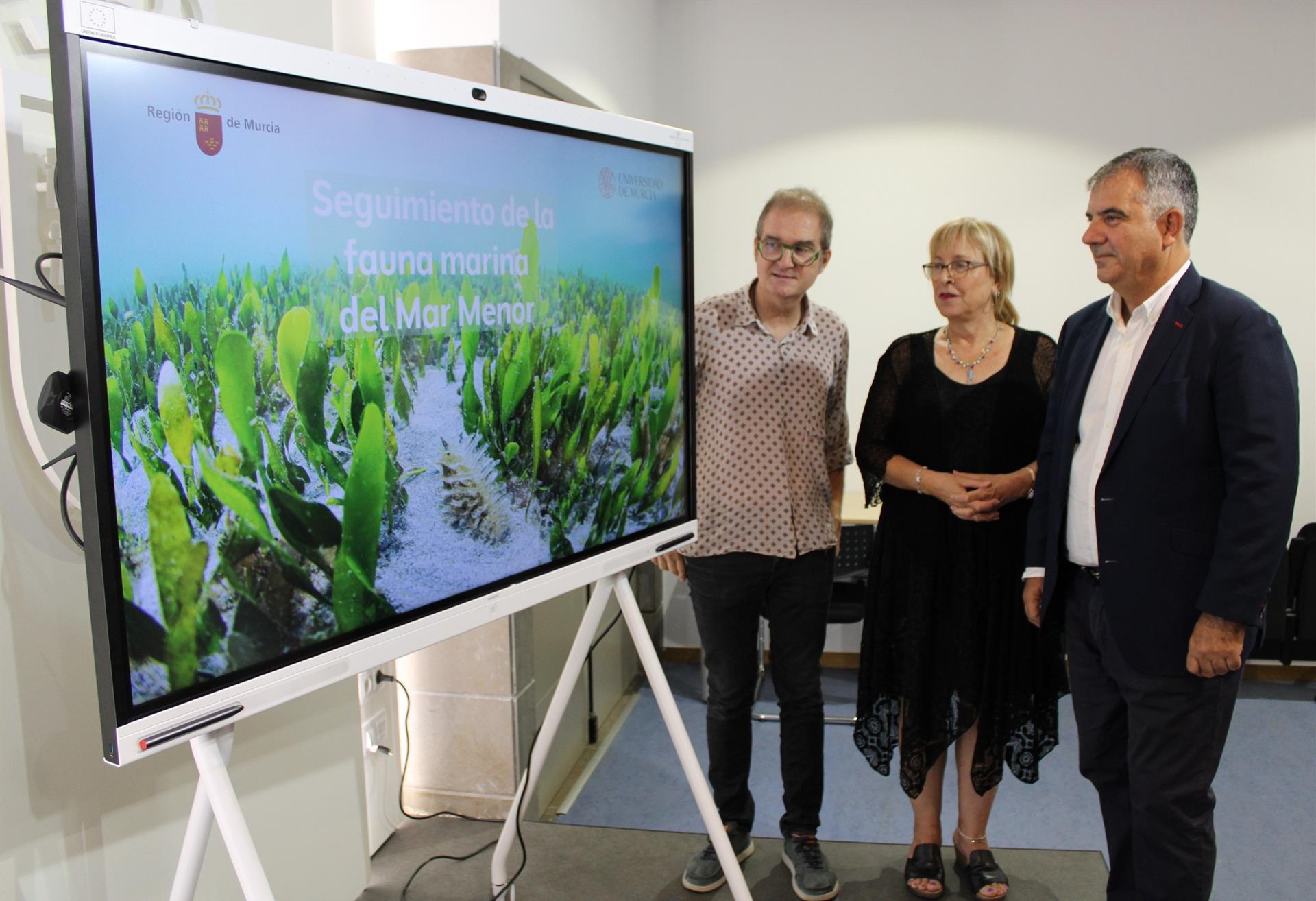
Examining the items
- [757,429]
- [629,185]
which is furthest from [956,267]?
[629,185]

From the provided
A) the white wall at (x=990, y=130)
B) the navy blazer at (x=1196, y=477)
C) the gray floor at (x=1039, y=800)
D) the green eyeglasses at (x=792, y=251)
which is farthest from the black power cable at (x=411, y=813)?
the white wall at (x=990, y=130)

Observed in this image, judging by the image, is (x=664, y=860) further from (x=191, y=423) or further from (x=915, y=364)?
(x=191, y=423)

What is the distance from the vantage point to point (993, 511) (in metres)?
2.15

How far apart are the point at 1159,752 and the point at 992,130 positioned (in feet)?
9.73

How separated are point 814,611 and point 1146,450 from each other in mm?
804

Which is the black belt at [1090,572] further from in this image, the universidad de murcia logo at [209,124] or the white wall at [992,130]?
the white wall at [992,130]

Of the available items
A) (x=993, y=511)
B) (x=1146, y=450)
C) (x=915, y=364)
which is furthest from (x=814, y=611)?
(x=1146, y=450)

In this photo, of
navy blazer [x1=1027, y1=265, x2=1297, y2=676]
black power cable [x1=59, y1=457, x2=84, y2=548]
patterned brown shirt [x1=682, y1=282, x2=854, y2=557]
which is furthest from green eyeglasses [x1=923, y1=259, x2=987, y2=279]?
black power cable [x1=59, y1=457, x2=84, y2=548]

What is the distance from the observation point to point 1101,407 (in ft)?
6.39

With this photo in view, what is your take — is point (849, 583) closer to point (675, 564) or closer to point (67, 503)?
point (675, 564)

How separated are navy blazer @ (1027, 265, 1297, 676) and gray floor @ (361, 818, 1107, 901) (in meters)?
0.79

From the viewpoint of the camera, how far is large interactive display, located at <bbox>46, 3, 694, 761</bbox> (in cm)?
114

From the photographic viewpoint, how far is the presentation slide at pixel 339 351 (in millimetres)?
1162

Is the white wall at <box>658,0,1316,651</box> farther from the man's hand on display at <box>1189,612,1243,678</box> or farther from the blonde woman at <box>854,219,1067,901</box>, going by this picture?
the man's hand on display at <box>1189,612,1243,678</box>
